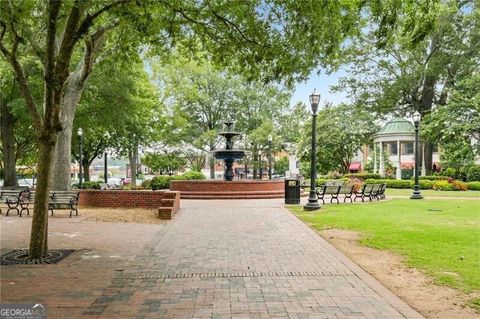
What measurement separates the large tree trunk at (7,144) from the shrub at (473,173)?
3422 centimetres

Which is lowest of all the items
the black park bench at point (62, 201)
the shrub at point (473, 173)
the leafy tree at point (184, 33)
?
the black park bench at point (62, 201)

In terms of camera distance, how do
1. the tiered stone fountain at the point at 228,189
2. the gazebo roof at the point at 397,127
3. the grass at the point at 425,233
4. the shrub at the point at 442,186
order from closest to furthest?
1. the grass at the point at 425,233
2. the tiered stone fountain at the point at 228,189
3. the shrub at the point at 442,186
4. the gazebo roof at the point at 397,127

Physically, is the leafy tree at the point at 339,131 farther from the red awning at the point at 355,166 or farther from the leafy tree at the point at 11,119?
the red awning at the point at 355,166

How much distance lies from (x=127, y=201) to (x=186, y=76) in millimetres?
29729

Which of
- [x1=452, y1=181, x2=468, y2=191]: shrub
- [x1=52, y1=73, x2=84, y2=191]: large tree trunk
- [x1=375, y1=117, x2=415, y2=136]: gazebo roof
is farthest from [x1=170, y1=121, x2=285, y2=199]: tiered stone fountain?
[x1=375, y1=117, x2=415, y2=136]: gazebo roof

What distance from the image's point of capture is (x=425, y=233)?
11.1 m

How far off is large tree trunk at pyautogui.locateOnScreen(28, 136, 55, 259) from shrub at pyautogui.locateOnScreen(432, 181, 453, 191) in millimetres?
29198

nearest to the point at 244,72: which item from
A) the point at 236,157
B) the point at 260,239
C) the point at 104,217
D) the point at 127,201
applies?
the point at 260,239

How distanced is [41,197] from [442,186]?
2932 cm

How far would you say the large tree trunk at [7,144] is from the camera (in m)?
27.1

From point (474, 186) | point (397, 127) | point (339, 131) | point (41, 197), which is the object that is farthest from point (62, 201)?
point (397, 127)

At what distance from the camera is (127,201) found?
17969 millimetres

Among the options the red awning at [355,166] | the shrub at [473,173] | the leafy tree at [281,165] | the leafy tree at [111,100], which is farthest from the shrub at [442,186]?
the leafy tree at [281,165]

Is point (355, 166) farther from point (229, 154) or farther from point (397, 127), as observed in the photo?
point (229, 154)
